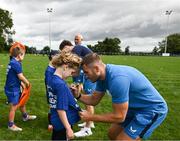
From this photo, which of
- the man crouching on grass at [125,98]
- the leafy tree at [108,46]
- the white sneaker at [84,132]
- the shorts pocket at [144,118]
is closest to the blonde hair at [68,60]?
the man crouching on grass at [125,98]

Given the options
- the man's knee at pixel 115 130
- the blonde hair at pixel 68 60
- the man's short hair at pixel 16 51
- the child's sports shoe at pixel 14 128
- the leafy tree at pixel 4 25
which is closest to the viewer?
the blonde hair at pixel 68 60

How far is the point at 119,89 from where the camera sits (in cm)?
417

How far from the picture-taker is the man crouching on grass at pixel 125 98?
13.8 feet

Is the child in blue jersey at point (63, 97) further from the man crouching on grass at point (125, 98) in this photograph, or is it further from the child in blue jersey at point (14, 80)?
the child in blue jersey at point (14, 80)

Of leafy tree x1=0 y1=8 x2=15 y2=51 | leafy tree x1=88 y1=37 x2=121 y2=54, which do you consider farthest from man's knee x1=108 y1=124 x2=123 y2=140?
leafy tree x1=88 y1=37 x2=121 y2=54

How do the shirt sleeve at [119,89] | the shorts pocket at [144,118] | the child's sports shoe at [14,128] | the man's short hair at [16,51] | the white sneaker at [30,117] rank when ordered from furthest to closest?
the white sneaker at [30,117] → the child's sports shoe at [14,128] → the man's short hair at [16,51] → the shorts pocket at [144,118] → the shirt sleeve at [119,89]

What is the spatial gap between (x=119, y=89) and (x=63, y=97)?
30.8 inches

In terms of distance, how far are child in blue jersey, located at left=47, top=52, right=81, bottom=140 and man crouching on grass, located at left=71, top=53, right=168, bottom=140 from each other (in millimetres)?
240

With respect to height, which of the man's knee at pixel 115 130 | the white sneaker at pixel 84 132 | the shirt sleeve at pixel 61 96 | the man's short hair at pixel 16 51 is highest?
the man's short hair at pixel 16 51

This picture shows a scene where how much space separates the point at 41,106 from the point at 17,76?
Answer: 2663 mm

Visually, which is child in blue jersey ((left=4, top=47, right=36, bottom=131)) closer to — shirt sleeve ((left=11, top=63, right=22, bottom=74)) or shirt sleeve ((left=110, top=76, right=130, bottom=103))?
shirt sleeve ((left=11, top=63, right=22, bottom=74))

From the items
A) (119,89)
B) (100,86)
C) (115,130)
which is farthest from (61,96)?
(115,130)

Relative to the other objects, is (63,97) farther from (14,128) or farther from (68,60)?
(14,128)

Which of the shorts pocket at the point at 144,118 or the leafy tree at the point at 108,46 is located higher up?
the shorts pocket at the point at 144,118
